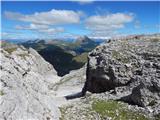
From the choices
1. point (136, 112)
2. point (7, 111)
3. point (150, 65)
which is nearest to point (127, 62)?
point (150, 65)

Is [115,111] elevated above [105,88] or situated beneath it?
elevated above

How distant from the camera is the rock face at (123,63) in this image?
203ft


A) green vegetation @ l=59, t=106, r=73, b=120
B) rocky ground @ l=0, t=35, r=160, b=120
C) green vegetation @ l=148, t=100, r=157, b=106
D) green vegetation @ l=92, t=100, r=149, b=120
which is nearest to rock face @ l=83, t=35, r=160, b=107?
rocky ground @ l=0, t=35, r=160, b=120

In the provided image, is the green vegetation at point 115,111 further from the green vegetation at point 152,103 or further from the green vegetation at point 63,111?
the green vegetation at point 63,111

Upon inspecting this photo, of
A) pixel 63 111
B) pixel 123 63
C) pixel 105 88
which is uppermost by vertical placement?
pixel 123 63

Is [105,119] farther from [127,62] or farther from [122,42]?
[122,42]

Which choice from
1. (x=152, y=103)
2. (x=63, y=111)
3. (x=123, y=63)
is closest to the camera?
(x=152, y=103)

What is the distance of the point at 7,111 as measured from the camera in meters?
30.5

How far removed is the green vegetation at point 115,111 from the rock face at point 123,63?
824 cm

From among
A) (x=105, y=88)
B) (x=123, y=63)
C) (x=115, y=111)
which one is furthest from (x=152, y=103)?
(x=105, y=88)

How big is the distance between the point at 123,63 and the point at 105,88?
7.74m

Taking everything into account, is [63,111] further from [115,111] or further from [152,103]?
[152,103]

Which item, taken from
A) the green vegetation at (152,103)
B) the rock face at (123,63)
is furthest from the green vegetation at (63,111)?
the rock face at (123,63)

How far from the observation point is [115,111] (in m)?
44.7
